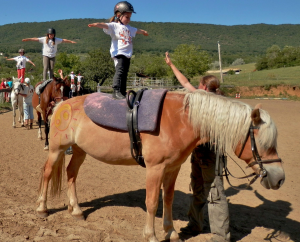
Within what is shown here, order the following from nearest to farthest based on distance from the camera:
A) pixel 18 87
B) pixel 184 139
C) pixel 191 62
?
pixel 184 139 → pixel 18 87 → pixel 191 62

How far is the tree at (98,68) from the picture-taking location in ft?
155

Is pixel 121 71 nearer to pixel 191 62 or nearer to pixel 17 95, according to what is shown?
pixel 17 95

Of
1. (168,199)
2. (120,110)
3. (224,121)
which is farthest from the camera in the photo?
(168,199)

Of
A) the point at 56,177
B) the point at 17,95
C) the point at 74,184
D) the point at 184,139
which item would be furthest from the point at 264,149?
the point at 17,95

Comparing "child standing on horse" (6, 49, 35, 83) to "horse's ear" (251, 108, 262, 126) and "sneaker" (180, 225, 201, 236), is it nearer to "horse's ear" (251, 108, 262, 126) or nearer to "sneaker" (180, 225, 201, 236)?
"sneaker" (180, 225, 201, 236)

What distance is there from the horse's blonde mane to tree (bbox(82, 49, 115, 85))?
44425 mm

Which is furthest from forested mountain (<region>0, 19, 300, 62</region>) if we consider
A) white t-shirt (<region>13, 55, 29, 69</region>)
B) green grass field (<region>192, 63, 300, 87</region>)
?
white t-shirt (<region>13, 55, 29, 69</region>)

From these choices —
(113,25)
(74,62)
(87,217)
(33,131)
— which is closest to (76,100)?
(113,25)

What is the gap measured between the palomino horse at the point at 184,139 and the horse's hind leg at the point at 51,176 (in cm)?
56

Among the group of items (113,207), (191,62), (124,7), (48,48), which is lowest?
(113,207)

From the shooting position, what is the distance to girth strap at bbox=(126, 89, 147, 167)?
10.7 feet

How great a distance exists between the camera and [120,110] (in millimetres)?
3430

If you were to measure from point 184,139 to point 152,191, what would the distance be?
677mm

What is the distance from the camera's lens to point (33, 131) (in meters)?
10.7
